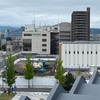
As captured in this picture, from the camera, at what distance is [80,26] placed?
195 ft

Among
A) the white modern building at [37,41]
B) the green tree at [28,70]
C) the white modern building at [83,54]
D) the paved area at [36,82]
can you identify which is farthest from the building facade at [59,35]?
the green tree at [28,70]

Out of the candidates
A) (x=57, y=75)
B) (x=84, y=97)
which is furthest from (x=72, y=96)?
(x=57, y=75)

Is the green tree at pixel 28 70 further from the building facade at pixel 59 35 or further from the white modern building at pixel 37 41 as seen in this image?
the building facade at pixel 59 35

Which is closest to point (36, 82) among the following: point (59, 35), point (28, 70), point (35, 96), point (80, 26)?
point (28, 70)

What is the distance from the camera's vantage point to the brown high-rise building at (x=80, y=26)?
58969mm

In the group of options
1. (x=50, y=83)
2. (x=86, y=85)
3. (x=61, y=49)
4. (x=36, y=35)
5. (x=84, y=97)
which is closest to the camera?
(x=84, y=97)

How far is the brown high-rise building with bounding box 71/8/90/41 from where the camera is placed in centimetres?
5897

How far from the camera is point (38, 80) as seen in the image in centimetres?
2789

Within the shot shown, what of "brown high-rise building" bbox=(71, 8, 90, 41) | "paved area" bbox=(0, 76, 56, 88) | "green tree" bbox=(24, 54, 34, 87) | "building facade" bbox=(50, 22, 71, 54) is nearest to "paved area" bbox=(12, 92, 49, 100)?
"green tree" bbox=(24, 54, 34, 87)

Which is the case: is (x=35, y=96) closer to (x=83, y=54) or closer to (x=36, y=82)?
(x=36, y=82)

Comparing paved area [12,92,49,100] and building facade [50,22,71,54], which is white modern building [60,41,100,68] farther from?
building facade [50,22,71,54]

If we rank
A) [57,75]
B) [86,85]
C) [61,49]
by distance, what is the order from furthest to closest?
Answer: [61,49] → [57,75] → [86,85]

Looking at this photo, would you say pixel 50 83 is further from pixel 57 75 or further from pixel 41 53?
pixel 41 53

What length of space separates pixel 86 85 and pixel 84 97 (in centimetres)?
114
